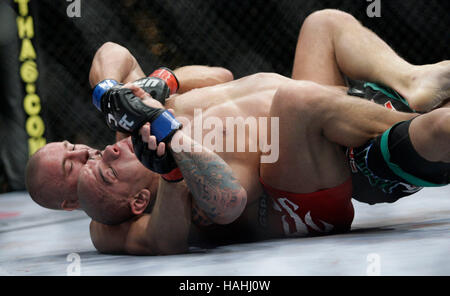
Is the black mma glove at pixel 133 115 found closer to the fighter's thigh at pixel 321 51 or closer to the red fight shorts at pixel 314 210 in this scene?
the red fight shorts at pixel 314 210

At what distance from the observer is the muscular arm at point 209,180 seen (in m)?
0.96

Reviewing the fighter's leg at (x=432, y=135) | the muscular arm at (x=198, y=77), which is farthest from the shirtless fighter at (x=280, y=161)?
the muscular arm at (x=198, y=77)

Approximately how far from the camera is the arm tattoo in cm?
96

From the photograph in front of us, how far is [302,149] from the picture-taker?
104 centimetres

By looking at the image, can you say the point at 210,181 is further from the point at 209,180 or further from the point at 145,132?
the point at 145,132

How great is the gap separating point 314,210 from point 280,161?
14 cm

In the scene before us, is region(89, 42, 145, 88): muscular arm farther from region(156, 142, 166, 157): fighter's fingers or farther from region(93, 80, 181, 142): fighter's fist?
region(156, 142, 166, 157): fighter's fingers

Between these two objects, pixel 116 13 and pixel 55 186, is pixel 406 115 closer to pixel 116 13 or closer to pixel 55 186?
pixel 55 186

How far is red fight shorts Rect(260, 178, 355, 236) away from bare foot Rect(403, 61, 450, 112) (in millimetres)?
212

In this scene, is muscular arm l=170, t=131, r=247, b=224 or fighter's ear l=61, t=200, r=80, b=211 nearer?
muscular arm l=170, t=131, r=247, b=224

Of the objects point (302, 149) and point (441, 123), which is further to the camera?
point (302, 149)

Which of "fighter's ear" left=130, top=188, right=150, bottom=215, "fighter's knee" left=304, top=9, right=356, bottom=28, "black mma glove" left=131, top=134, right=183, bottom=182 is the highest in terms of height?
"fighter's knee" left=304, top=9, right=356, bottom=28

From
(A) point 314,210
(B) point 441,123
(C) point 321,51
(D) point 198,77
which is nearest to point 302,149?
(A) point 314,210

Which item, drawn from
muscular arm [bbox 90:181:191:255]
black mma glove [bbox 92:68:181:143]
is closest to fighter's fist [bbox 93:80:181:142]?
black mma glove [bbox 92:68:181:143]
